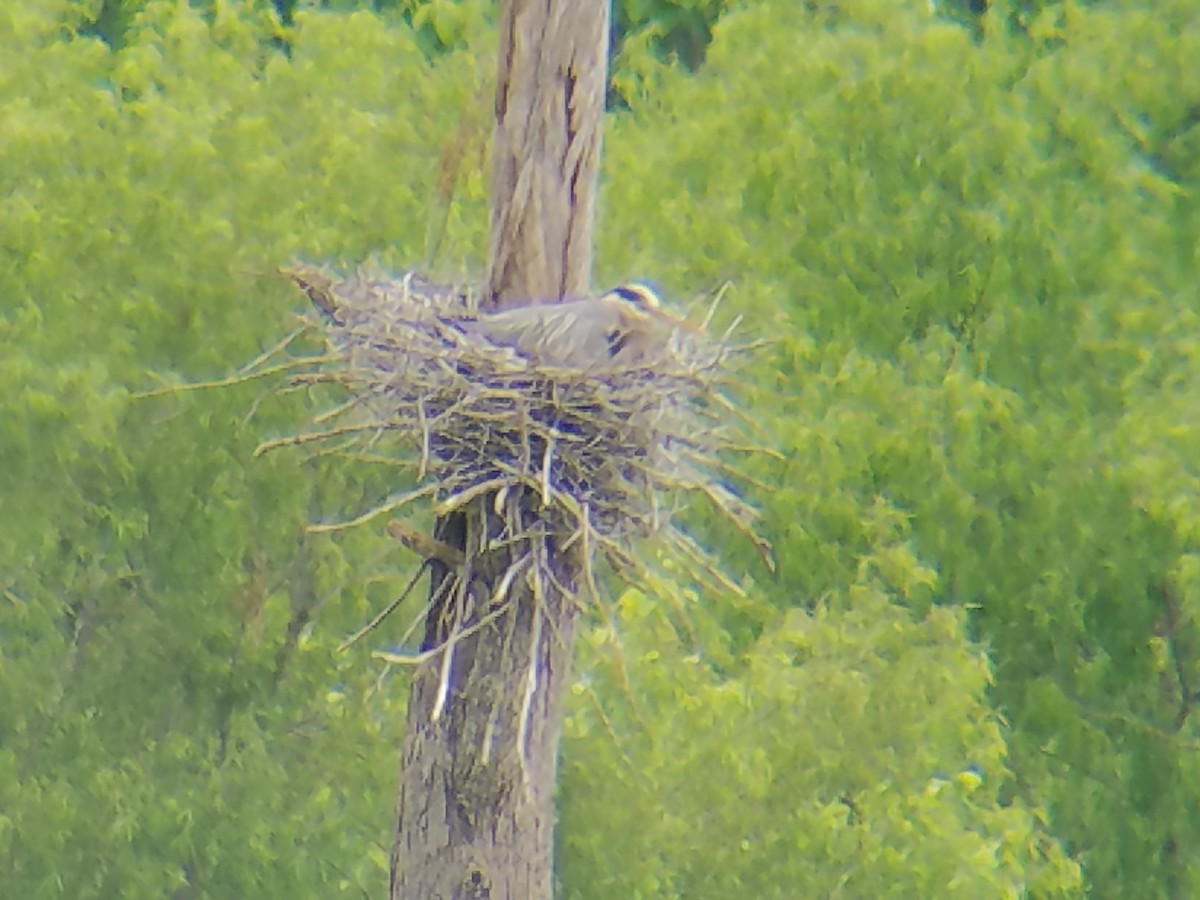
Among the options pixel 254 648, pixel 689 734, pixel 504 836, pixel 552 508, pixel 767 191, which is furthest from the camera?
pixel 767 191

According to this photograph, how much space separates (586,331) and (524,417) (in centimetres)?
33

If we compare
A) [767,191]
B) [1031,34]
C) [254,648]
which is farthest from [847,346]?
[254,648]

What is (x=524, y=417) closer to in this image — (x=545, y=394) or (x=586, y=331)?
(x=545, y=394)

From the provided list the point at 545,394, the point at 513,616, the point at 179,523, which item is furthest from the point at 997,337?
the point at 545,394

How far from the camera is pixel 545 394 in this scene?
542cm

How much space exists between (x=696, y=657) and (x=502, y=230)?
10.8 feet

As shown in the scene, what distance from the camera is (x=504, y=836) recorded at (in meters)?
6.22

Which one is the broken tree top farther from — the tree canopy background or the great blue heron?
the tree canopy background

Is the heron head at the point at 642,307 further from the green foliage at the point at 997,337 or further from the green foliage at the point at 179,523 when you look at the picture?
the green foliage at the point at 997,337

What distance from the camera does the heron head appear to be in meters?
5.60

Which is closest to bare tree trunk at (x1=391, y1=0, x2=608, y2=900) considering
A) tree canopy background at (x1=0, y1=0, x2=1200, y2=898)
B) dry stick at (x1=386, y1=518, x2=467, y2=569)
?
dry stick at (x1=386, y1=518, x2=467, y2=569)

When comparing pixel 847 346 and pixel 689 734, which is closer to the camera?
pixel 689 734

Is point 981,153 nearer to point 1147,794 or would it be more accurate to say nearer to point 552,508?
point 1147,794

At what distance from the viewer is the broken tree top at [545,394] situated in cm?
543
